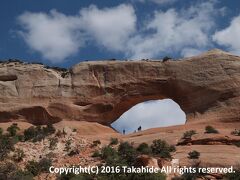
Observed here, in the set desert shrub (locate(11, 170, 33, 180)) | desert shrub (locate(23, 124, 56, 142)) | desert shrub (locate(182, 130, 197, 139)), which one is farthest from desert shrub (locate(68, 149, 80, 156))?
desert shrub (locate(182, 130, 197, 139))

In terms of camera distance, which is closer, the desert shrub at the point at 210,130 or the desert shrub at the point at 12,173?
the desert shrub at the point at 12,173

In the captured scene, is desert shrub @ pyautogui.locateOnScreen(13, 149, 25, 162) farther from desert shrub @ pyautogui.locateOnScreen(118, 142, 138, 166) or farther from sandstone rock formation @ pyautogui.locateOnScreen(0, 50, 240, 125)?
sandstone rock formation @ pyautogui.locateOnScreen(0, 50, 240, 125)

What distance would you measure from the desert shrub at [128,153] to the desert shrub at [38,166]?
396 cm

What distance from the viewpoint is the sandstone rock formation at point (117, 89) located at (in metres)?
44.2

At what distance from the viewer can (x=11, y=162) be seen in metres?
31.7

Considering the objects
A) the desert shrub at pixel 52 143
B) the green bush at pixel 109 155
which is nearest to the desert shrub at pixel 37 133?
the desert shrub at pixel 52 143

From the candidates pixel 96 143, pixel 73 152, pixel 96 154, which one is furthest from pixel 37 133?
pixel 96 154

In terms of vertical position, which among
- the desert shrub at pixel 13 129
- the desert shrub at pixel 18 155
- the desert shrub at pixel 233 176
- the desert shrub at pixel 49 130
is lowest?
the desert shrub at pixel 233 176

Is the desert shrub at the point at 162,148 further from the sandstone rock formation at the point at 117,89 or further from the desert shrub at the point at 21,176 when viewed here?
the sandstone rock formation at the point at 117,89

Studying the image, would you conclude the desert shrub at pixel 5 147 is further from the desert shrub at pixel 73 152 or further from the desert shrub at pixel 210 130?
the desert shrub at pixel 210 130

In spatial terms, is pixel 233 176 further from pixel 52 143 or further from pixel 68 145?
pixel 52 143

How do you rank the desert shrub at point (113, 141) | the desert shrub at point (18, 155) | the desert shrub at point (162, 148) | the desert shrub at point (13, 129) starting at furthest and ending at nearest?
1. the desert shrub at point (13, 129)
2. the desert shrub at point (113, 141)
3. the desert shrub at point (18, 155)
4. the desert shrub at point (162, 148)

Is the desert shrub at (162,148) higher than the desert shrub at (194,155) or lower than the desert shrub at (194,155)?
higher

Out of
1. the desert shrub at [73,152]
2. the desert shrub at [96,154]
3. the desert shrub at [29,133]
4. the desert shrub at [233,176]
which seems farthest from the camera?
the desert shrub at [29,133]
